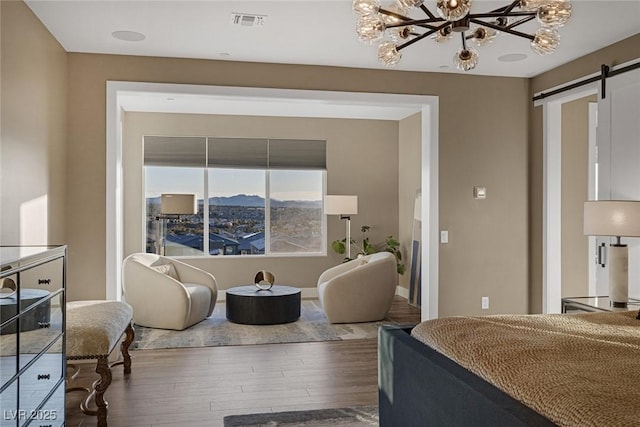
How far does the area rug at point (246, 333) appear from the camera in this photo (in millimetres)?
5328

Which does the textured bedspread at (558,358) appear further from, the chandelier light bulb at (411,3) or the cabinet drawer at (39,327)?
the cabinet drawer at (39,327)

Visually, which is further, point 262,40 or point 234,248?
point 234,248

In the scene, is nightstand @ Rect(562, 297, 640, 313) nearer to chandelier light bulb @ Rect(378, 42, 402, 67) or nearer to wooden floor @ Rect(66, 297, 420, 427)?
wooden floor @ Rect(66, 297, 420, 427)

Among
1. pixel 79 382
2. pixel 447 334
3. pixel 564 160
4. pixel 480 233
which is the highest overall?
pixel 564 160

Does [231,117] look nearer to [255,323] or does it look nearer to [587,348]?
[255,323]

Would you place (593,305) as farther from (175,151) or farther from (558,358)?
(175,151)

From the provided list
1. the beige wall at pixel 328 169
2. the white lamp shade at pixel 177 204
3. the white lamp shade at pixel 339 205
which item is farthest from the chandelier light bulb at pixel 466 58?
the beige wall at pixel 328 169

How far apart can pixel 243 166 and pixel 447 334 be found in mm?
6147

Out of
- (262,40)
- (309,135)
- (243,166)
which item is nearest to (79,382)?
(262,40)

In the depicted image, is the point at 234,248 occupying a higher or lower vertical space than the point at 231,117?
lower

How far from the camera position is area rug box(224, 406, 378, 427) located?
325 centimetres

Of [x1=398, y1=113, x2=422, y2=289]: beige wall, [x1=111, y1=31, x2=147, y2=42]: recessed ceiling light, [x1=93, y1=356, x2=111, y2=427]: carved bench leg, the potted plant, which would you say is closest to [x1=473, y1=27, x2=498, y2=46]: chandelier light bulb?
[x1=111, y1=31, x2=147, y2=42]: recessed ceiling light

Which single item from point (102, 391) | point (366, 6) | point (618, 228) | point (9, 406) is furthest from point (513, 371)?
point (102, 391)

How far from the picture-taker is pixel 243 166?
26.8 feet
